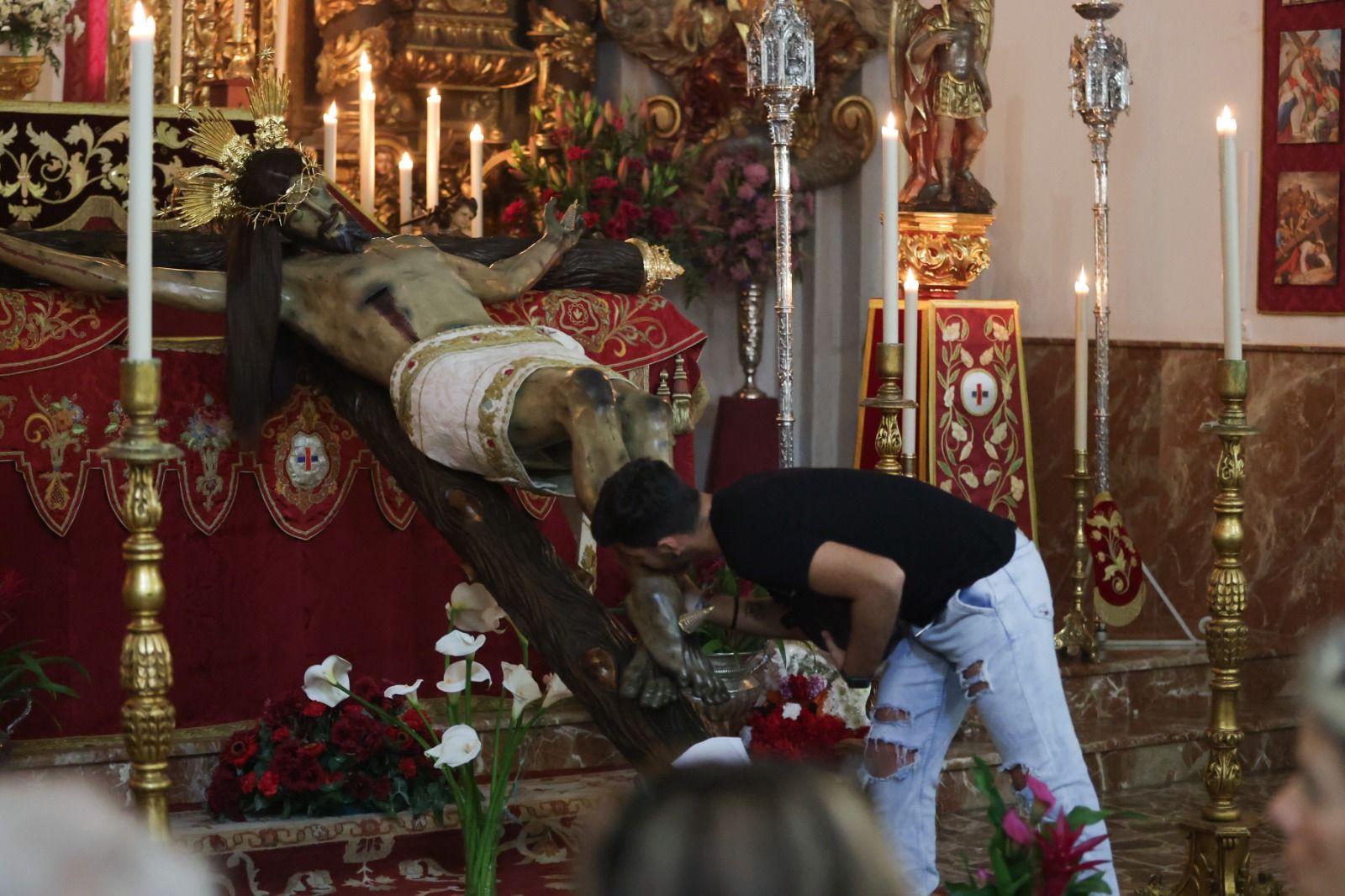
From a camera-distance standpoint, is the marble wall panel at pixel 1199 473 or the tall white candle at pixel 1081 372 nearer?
the tall white candle at pixel 1081 372

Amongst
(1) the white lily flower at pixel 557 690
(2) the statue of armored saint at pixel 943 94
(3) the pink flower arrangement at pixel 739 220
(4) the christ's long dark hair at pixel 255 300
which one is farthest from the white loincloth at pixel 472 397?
(3) the pink flower arrangement at pixel 739 220

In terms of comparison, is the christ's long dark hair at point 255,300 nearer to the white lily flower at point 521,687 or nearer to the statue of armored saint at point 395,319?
the statue of armored saint at point 395,319

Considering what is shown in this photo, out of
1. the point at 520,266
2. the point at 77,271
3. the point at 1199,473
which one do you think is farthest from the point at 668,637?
the point at 1199,473

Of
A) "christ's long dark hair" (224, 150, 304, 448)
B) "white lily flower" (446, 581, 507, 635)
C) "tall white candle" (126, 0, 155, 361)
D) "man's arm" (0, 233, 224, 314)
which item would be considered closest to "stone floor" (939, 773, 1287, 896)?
"white lily flower" (446, 581, 507, 635)

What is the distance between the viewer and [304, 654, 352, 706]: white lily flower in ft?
12.0

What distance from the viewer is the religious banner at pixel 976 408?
612cm

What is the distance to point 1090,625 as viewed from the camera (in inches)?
218

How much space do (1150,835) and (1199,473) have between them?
2.28m

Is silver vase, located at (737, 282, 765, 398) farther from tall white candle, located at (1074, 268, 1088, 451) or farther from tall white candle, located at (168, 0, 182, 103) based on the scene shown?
tall white candle, located at (168, 0, 182, 103)

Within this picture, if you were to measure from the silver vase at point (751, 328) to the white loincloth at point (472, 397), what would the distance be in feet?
12.2

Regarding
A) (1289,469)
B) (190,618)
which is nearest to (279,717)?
(190,618)

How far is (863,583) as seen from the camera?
9.23ft

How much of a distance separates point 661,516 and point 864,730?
1474mm

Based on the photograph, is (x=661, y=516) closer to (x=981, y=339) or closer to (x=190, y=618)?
(x=190, y=618)
